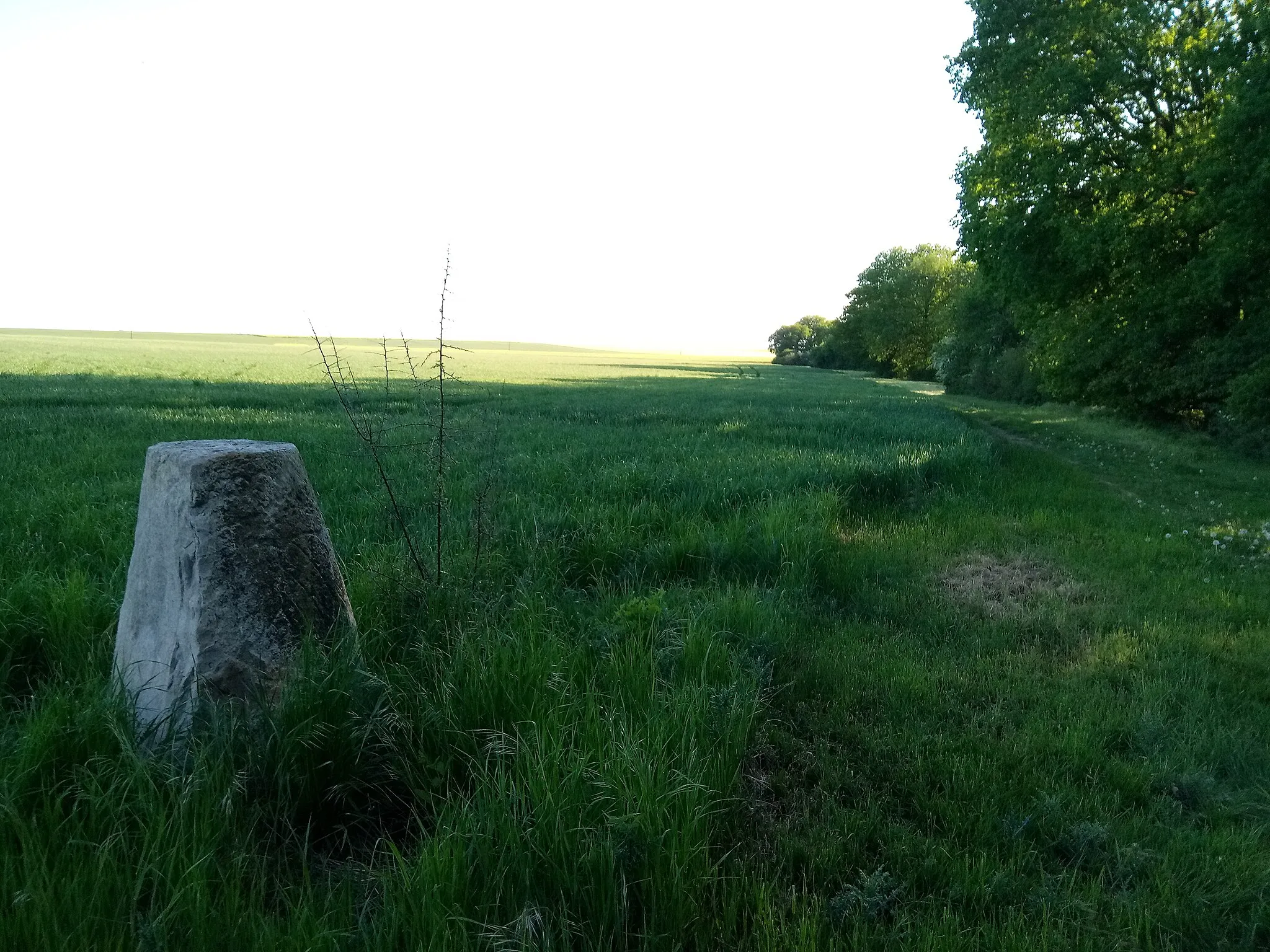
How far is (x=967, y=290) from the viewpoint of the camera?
1724 inches

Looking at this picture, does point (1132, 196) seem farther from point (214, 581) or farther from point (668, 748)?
point (214, 581)

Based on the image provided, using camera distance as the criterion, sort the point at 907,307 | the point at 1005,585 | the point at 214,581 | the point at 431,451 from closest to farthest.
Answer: the point at 214,581
the point at 431,451
the point at 1005,585
the point at 907,307

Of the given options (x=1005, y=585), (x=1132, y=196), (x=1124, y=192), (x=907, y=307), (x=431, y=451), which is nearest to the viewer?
(x=431, y=451)

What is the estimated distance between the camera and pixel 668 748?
3146mm

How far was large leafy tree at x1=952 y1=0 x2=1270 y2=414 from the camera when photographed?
16.4 m

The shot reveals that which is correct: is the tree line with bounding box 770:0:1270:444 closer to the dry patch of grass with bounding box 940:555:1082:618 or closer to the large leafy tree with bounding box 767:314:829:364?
the dry patch of grass with bounding box 940:555:1082:618

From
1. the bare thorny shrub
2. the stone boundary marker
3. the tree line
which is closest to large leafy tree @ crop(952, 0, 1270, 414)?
the tree line

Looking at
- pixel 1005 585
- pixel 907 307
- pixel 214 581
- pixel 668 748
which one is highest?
pixel 907 307

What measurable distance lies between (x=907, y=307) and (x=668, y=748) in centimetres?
7994

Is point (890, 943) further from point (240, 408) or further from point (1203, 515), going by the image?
point (240, 408)

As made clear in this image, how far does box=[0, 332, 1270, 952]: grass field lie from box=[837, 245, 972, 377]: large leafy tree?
72798 mm

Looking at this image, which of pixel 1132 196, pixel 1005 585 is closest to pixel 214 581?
pixel 1005 585

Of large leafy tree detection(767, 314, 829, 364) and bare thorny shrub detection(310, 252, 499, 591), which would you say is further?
large leafy tree detection(767, 314, 829, 364)

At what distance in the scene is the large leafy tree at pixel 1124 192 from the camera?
16359mm
